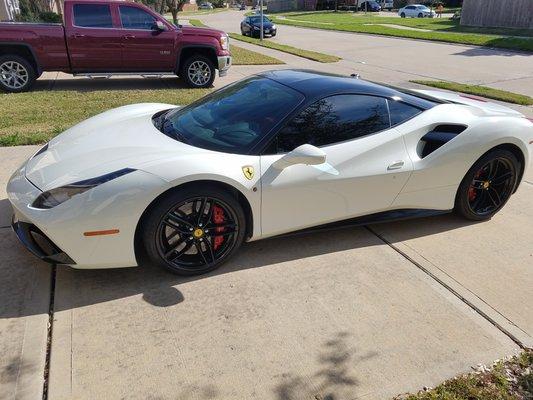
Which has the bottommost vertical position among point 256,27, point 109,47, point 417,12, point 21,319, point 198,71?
point 21,319

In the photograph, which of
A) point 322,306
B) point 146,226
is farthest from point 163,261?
point 322,306

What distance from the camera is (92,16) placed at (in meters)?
9.05

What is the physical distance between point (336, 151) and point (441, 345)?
1498 mm

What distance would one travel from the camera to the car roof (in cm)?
362

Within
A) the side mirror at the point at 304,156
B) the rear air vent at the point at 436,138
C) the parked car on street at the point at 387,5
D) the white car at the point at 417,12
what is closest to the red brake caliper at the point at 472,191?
the rear air vent at the point at 436,138

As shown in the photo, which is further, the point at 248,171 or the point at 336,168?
the point at 336,168

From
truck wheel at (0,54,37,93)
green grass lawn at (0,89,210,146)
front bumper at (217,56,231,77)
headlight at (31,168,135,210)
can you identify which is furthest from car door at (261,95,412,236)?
truck wheel at (0,54,37,93)

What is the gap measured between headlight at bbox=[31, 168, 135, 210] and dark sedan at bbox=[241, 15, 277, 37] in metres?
25.6

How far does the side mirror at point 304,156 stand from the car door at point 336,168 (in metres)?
0.10

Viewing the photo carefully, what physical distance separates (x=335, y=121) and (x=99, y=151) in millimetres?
1725

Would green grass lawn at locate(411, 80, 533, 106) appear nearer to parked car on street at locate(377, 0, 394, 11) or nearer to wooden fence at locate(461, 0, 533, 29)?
wooden fence at locate(461, 0, 533, 29)

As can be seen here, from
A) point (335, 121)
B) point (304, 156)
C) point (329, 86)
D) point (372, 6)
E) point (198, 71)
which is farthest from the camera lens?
point (372, 6)

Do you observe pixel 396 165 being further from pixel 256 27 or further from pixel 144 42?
pixel 256 27

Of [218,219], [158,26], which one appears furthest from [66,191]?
[158,26]
